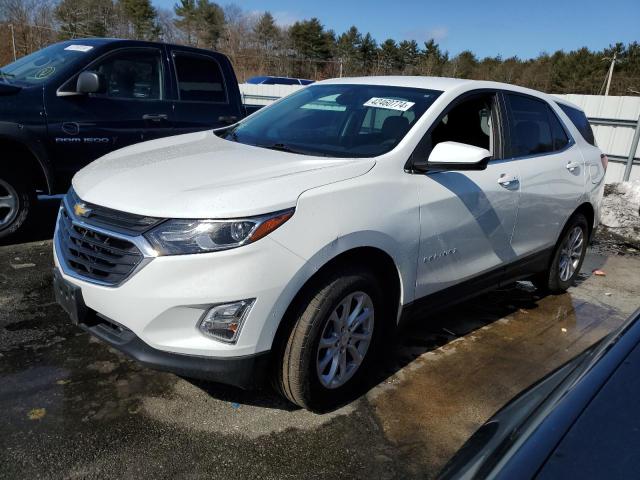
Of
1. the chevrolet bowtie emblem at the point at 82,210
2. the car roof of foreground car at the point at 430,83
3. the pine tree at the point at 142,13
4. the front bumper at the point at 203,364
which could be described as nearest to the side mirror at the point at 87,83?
the car roof of foreground car at the point at 430,83

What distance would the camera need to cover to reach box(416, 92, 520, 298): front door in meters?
3.11

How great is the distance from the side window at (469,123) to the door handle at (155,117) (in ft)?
10.9

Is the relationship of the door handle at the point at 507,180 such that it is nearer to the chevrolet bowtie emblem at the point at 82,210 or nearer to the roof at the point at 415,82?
the roof at the point at 415,82

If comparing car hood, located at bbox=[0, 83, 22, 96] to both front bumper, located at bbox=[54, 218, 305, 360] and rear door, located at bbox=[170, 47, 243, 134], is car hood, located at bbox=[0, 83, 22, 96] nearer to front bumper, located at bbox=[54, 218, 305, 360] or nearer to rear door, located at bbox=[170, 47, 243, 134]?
rear door, located at bbox=[170, 47, 243, 134]

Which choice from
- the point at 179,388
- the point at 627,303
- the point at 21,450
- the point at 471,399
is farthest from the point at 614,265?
the point at 21,450

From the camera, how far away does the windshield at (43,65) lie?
507 cm

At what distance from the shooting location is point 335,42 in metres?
62.1

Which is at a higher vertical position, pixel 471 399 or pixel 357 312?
pixel 357 312

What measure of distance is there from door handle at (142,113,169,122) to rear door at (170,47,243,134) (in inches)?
5.3

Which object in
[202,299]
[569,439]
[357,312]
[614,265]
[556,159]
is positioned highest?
[556,159]

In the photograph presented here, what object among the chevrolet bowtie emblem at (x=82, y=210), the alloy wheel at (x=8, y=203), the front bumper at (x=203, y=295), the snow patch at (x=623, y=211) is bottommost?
the snow patch at (x=623, y=211)

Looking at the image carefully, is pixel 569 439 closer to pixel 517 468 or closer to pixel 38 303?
pixel 517 468

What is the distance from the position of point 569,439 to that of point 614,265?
5.84m

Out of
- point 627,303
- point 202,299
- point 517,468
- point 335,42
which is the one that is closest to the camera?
point 517,468
